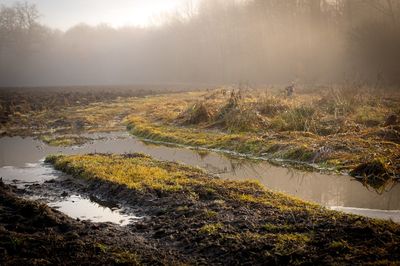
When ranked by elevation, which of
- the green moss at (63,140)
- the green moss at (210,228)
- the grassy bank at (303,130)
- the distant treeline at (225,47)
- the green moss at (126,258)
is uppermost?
the distant treeline at (225,47)

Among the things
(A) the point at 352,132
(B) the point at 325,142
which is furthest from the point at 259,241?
(A) the point at 352,132

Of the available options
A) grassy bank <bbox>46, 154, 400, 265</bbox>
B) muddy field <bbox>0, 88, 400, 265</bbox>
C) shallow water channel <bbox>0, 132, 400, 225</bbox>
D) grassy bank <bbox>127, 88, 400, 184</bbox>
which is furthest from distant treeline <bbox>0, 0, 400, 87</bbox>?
grassy bank <bbox>46, 154, 400, 265</bbox>

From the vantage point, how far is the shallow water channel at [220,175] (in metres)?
11.1

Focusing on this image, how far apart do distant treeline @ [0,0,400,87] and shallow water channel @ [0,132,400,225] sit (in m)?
19.2

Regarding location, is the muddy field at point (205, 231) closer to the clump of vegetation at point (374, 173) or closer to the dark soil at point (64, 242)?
the dark soil at point (64, 242)

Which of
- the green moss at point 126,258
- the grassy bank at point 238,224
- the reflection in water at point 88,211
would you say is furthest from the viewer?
the reflection in water at point 88,211

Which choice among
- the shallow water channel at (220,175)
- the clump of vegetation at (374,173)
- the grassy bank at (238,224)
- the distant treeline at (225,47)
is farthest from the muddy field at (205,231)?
the distant treeline at (225,47)

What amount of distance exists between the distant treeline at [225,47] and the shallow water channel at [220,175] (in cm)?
1921

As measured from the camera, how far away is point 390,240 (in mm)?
7621

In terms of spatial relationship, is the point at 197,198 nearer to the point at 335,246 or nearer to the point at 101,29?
the point at 335,246

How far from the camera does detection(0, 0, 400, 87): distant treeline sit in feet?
166

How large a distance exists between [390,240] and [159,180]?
7.10 meters

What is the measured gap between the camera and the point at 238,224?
9.23 meters

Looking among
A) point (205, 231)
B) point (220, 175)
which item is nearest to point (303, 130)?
point (220, 175)
